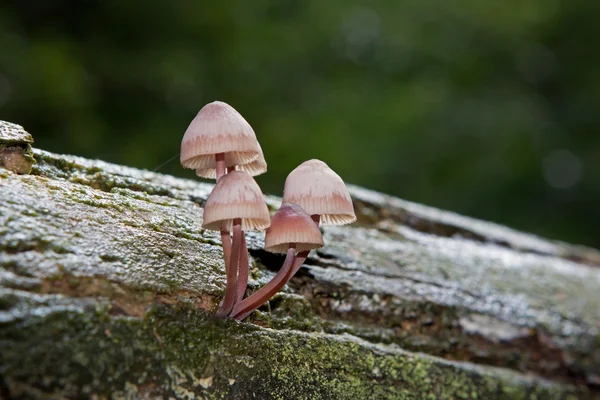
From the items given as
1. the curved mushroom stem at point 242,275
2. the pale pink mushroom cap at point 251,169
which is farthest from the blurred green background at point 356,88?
the curved mushroom stem at point 242,275

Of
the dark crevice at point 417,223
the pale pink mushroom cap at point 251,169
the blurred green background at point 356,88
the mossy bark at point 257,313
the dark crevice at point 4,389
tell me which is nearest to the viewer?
Result: the dark crevice at point 4,389

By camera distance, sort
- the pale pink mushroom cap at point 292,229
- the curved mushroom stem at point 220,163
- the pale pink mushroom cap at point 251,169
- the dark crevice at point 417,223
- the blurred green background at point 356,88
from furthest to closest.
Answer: the blurred green background at point 356,88, the dark crevice at point 417,223, the pale pink mushroom cap at point 251,169, the curved mushroom stem at point 220,163, the pale pink mushroom cap at point 292,229

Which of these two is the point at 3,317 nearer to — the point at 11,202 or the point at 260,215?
the point at 11,202

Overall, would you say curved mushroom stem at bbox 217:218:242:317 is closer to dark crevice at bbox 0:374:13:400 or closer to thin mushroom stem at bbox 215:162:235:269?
thin mushroom stem at bbox 215:162:235:269

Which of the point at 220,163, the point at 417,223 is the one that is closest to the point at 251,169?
the point at 220,163

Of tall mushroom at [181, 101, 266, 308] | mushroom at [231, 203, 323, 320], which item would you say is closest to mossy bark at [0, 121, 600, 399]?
mushroom at [231, 203, 323, 320]

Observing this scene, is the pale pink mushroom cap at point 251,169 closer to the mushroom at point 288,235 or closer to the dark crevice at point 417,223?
the mushroom at point 288,235

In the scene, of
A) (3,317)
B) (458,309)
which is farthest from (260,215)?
(458,309)
